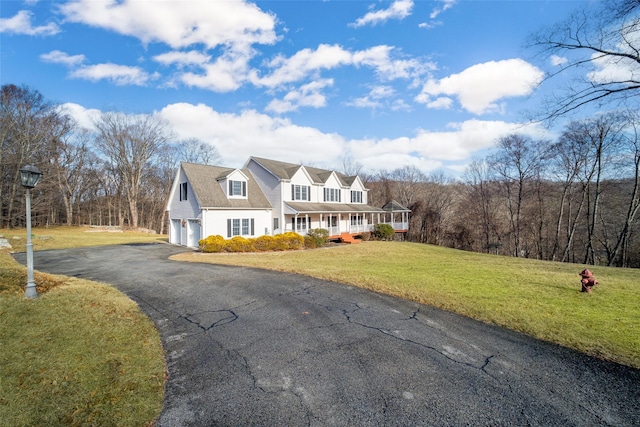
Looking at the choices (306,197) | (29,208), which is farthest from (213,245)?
(306,197)

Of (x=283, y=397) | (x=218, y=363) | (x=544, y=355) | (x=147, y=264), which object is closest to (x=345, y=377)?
(x=283, y=397)

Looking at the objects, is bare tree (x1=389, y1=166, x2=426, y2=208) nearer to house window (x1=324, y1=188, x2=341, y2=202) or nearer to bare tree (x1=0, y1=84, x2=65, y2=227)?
house window (x1=324, y1=188, x2=341, y2=202)

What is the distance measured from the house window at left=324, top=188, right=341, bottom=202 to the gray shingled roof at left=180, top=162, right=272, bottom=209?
7.30m

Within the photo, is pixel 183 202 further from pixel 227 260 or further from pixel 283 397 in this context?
pixel 283 397

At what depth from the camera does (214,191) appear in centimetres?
2162

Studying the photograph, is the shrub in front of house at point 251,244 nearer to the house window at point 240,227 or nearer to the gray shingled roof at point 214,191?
the house window at point 240,227

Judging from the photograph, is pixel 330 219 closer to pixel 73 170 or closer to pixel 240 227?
pixel 240 227

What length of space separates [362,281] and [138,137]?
4167 centimetres

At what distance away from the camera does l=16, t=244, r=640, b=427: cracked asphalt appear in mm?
3225

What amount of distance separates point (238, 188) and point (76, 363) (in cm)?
1935

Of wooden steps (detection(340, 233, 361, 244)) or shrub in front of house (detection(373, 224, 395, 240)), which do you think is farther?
shrub in front of house (detection(373, 224, 395, 240))

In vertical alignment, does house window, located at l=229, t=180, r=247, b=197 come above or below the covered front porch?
above

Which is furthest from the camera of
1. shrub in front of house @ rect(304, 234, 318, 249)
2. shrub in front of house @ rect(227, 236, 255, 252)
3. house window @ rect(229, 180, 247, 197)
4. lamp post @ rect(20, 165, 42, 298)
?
house window @ rect(229, 180, 247, 197)

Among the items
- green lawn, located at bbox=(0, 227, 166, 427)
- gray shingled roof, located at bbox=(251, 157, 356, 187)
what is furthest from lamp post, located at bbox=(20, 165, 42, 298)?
gray shingled roof, located at bbox=(251, 157, 356, 187)
